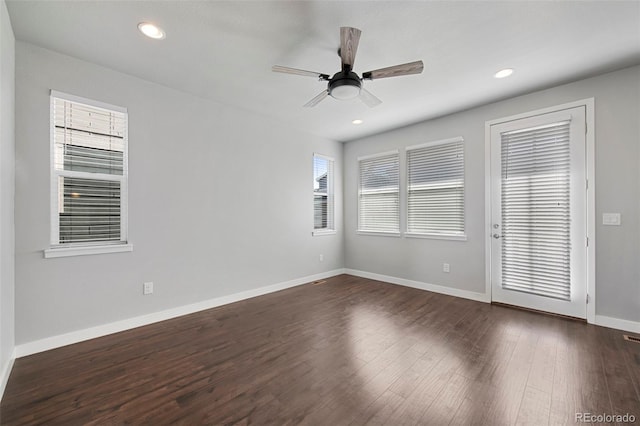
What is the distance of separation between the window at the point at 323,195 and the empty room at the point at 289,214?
0.80m

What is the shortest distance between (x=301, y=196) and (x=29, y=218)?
3359mm

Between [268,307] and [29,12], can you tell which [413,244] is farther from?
[29,12]

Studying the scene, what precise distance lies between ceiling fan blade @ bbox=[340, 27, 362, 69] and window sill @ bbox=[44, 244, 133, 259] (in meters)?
2.94

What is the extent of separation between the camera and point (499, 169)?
3.66 meters

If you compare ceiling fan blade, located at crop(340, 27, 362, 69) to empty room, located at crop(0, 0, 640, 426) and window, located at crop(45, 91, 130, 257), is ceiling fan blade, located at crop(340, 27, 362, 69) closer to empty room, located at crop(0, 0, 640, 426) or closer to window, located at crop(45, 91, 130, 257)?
empty room, located at crop(0, 0, 640, 426)

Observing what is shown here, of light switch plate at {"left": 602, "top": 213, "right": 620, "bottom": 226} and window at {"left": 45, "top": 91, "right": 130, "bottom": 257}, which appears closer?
window at {"left": 45, "top": 91, "right": 130, "bottom": 257}

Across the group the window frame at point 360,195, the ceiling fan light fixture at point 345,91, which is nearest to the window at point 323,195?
the window frame at point 360,195

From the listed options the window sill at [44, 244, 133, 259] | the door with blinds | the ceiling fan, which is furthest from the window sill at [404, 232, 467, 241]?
the window sill at [44, 244, 133, 259]

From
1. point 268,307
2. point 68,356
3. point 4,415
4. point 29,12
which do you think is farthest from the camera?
point 268,307

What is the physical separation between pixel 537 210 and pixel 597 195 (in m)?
0.55

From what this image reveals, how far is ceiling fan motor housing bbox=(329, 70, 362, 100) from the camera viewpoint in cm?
228

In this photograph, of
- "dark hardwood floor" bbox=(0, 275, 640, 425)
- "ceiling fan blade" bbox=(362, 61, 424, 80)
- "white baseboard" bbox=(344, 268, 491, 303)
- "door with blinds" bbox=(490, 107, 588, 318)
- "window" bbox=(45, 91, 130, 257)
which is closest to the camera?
"dark hardwood floor" bbox=(0, 275, 640, 425)

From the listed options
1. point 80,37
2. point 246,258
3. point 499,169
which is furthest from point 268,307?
point 499,169

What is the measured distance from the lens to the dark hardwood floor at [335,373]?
66.6 inches
